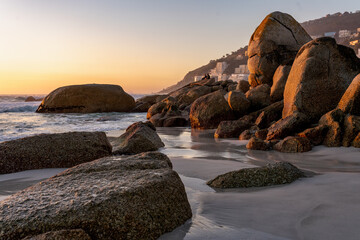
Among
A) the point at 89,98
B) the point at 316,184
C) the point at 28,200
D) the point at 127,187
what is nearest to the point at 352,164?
the point at 316,184

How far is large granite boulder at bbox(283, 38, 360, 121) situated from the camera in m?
6.18

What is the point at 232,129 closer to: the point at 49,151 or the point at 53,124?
the point at 49,151

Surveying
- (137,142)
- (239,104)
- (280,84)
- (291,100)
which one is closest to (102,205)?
(137,142)

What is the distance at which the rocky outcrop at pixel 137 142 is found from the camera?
199 inches

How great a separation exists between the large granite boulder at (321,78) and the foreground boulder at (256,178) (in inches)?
137

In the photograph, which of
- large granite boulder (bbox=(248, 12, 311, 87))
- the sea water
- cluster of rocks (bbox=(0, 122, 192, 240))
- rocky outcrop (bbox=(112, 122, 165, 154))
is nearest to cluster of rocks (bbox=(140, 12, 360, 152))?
large granite boulder (bbox=(248, 12, 311, 87))

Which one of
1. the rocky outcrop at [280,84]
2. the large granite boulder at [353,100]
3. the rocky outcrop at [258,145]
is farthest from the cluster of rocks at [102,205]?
the rocky outcrop at [280,84]

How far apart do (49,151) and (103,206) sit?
8.87ft

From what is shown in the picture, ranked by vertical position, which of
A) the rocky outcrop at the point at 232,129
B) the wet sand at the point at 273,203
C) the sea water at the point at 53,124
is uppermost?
the rocky outcrop at the point at 232,129

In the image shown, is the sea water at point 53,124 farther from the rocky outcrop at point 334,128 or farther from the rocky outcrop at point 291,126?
the rocky outcrop at point 334,128

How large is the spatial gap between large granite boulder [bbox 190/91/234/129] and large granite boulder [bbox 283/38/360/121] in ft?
8.06

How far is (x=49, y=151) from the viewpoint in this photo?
4059 mm

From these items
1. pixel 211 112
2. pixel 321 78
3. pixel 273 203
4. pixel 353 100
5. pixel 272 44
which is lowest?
pixel 273 203

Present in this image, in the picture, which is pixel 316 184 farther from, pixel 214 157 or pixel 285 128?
pixel 285 128
